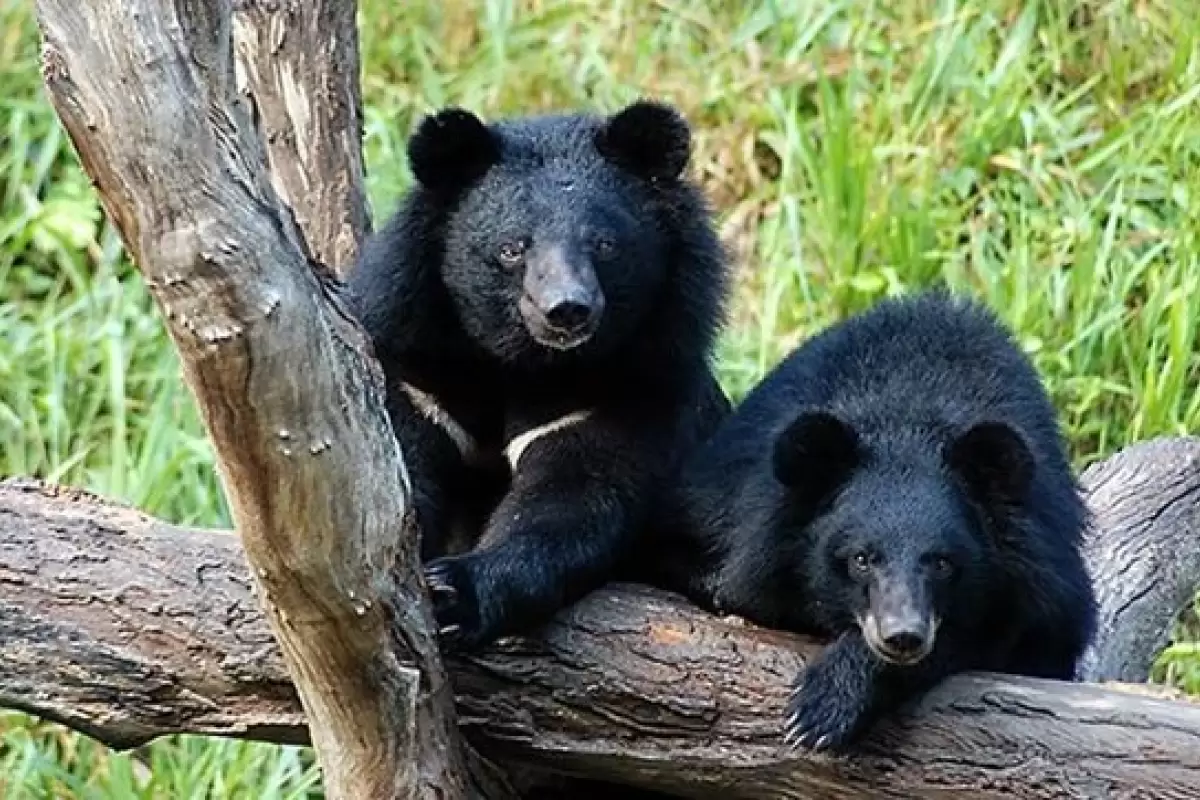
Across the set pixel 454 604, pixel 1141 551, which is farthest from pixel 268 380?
pixel 1141 551

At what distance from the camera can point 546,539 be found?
146 inches

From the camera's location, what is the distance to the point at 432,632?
134 inches

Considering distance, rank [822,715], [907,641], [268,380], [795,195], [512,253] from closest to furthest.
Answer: [268,380] < [907,641] < [822,715] < [512,253] < [795,195]

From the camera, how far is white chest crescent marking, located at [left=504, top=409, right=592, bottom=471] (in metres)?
3.97

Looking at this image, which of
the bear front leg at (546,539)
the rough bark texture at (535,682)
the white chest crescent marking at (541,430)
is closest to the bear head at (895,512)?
the rough bark texture at (535,682)

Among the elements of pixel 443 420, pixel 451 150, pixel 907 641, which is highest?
pixel 451 150

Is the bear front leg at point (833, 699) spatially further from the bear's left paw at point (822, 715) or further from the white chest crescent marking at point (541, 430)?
the white chest crescent marking at point (541, 430)

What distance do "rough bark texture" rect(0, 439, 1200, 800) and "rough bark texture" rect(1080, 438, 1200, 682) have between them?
1.42 m

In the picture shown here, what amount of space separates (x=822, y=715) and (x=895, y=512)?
1.14 feet

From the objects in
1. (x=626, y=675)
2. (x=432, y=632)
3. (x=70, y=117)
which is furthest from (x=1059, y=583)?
(x=70, y=117)

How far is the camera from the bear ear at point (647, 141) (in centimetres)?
401

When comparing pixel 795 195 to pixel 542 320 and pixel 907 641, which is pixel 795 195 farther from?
pixel 907 641

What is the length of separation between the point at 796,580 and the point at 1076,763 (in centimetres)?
58

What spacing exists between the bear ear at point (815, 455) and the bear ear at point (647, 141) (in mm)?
625
